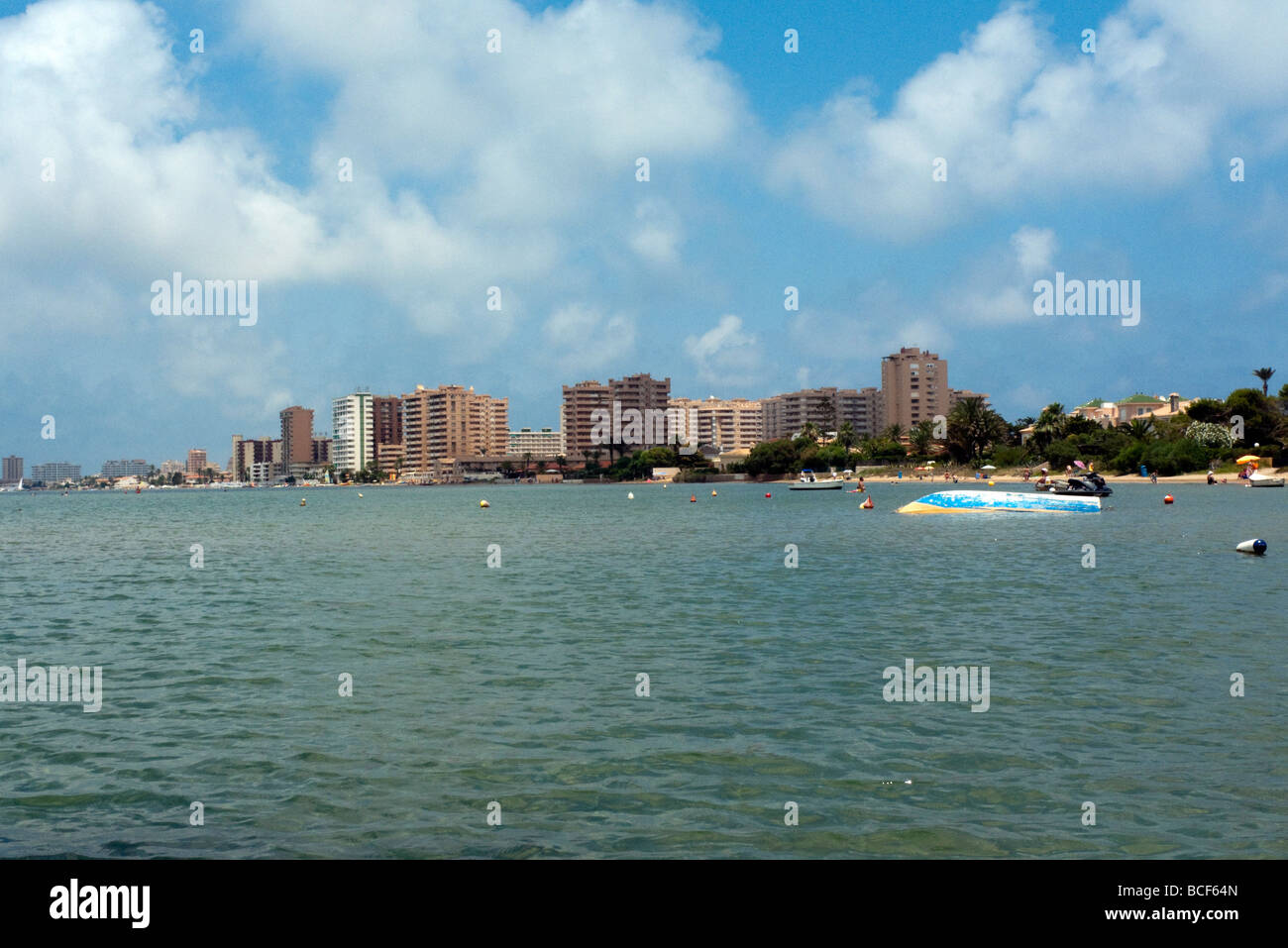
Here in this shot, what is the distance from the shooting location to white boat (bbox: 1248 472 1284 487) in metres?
105

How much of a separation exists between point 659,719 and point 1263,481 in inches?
4534

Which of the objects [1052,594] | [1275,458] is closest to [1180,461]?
[1275,458]

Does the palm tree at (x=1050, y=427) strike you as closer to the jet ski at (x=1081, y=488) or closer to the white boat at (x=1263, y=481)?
the white boat at (x=1263, y=481)

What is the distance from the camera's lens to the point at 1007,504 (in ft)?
234

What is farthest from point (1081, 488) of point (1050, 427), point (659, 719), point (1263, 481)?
point (1050, 427)

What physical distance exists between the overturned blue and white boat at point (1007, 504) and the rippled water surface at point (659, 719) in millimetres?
38335

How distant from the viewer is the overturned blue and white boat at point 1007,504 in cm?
7131

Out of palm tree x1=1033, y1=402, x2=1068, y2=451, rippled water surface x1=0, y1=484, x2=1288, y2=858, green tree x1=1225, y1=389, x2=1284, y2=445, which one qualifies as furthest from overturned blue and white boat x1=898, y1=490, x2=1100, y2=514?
palm tree x1=1033, y1=402, x2=1068, y2=451

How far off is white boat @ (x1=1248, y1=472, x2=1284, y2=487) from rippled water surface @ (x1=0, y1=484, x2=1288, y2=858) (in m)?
85.7

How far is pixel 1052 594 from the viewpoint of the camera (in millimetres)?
27344

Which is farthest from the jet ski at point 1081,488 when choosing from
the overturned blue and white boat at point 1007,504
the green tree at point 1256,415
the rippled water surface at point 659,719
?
the green tree at point 1256,415

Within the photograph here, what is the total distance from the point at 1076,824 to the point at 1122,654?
33.0 feet
